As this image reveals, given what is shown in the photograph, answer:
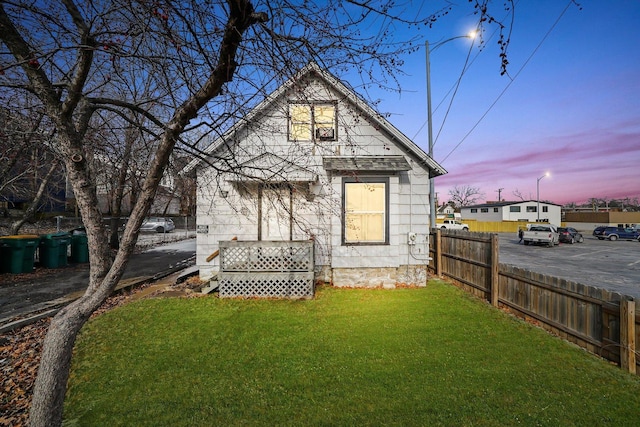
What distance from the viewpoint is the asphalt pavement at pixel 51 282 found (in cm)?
702

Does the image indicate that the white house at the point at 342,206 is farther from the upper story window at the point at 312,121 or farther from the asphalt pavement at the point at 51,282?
the asphalt pavement at the point at 51,282

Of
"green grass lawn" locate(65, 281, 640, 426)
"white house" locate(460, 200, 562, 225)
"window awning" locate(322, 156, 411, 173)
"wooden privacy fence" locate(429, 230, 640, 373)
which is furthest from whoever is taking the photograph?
"white house" locate(460, 200, 562, 225)

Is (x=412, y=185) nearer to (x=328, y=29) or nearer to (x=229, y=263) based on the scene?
(x=229, y=263)

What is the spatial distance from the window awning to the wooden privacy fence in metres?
3.15

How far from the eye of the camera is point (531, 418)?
10.8 ft

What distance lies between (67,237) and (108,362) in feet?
34.5

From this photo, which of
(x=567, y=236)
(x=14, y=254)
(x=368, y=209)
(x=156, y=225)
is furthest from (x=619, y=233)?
(x=156, y=225)

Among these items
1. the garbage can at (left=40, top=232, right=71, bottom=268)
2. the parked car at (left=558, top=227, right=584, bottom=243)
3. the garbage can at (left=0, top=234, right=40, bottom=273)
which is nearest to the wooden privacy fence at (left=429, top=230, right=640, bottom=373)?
the garbage can at (left=0, top=234, right=40, bottom=273)

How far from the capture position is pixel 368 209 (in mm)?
8938

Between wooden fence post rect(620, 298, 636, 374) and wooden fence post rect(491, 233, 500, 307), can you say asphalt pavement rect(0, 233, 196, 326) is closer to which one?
wooden fence post rect(491, 233, 500, 307)

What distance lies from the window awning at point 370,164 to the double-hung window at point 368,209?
0.48 meters

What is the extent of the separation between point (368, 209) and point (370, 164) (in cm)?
141

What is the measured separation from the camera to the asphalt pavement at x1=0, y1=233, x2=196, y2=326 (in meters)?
7.02

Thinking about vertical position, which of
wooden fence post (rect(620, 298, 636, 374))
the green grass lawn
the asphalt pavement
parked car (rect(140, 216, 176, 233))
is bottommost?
the green grass lawn
